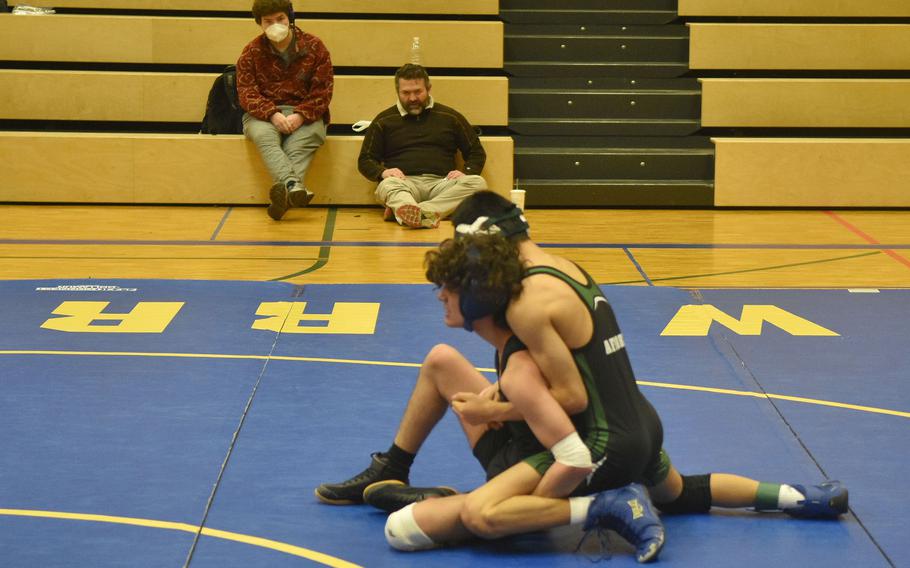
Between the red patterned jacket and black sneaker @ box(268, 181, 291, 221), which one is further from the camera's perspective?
the red patterned jacket

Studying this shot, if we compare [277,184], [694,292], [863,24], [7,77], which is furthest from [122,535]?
[863,24]

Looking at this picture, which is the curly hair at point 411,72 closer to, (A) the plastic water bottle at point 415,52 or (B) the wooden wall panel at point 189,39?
(A) the plastic water bottle at point 415,52

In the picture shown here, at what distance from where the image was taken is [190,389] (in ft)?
16.8

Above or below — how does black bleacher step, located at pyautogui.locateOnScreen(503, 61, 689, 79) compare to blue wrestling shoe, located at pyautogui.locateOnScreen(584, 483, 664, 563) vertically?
above

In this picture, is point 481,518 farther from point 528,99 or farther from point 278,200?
point 528,99

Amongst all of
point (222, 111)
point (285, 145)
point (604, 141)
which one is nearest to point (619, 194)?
point (604, 141)

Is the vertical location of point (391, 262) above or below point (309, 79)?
below

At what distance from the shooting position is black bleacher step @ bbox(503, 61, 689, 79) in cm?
1122

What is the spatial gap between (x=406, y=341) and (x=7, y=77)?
606 cm

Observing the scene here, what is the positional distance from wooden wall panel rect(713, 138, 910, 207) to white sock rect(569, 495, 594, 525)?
699cm

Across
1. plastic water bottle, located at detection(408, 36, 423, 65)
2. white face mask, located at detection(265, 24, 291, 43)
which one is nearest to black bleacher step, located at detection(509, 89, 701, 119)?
plastic water bottle, located at detection(408, 36, 423, 65)

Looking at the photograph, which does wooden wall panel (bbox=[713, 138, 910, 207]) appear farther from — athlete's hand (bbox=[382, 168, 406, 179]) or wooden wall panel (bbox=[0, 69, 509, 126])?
athlete's hand (bbox=[382, 168, 406, 179])

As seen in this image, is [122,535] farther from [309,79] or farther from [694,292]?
[309,79]

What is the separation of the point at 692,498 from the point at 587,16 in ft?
27.6
